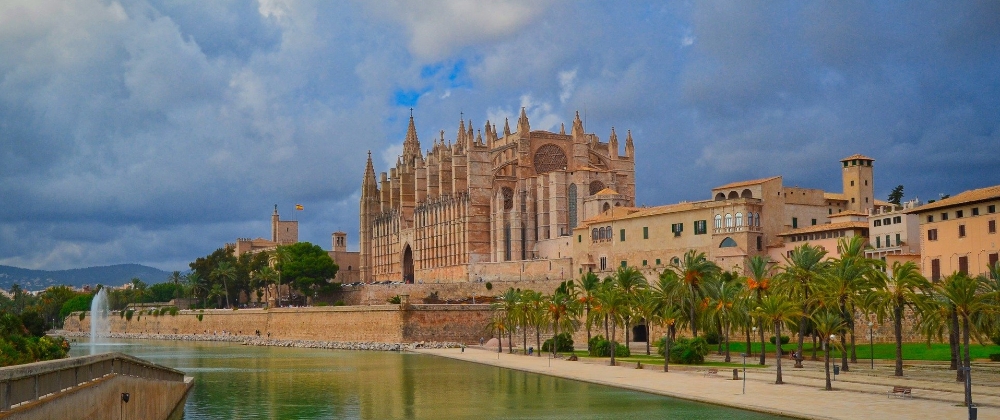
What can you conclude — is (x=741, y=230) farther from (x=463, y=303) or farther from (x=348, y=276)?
(x=348, y=276)

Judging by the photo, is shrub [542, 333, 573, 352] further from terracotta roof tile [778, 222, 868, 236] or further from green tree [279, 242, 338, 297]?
green tree [279, 242, 338, 297]

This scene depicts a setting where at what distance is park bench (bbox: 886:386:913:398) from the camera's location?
28.2 meters

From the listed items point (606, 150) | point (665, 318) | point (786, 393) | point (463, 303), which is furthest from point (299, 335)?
point (786, 393)

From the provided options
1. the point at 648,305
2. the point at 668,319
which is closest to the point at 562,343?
the point at 648,305

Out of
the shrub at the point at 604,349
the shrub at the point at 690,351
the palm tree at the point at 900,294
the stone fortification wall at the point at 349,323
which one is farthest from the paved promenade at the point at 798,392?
the stone fortification wall at the point at 349,323

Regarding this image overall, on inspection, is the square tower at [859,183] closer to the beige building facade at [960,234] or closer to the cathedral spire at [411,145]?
the beige building facade at [960,234]

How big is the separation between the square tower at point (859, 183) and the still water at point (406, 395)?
31.0 meters

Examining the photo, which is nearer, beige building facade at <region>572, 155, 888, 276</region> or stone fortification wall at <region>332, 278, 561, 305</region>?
beige building facade at <region>572, 155, 888, 276</region>

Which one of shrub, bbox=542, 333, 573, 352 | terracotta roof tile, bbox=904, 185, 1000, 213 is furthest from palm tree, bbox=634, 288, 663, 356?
terracotta roof tile, bbox=904, 185, 1000, 213

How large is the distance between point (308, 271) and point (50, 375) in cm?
8532

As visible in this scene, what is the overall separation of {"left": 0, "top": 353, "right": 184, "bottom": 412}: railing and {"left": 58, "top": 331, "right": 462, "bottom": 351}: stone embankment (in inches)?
1932

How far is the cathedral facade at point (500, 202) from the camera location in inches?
3260

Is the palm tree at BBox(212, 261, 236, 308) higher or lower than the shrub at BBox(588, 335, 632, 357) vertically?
higher

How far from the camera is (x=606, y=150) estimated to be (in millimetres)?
93812
